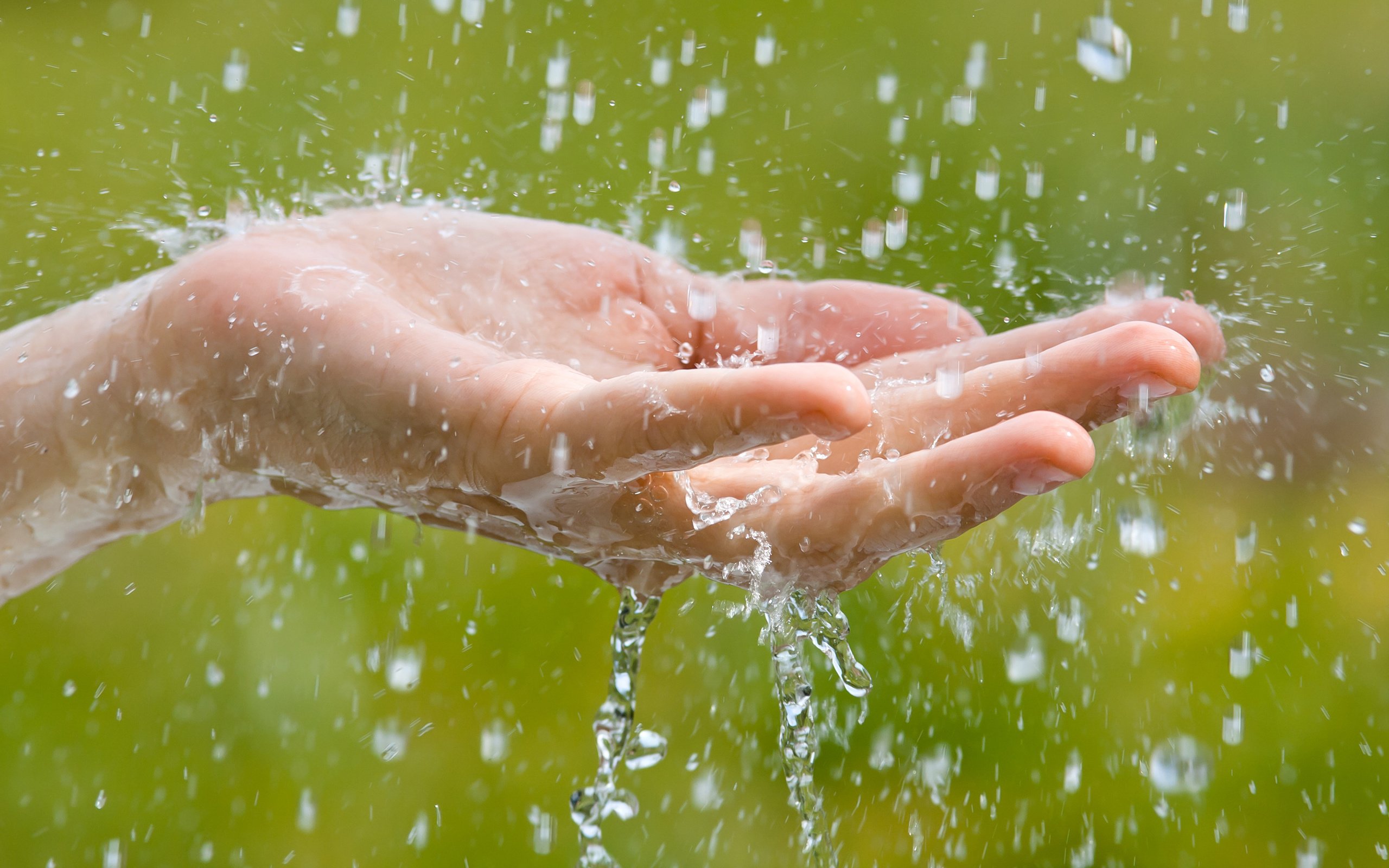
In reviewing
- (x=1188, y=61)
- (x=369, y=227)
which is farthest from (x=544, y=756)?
(x=1188, y=61)

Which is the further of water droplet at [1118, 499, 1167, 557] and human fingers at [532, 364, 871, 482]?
water droplet at [1118, 499, 1167, 557]

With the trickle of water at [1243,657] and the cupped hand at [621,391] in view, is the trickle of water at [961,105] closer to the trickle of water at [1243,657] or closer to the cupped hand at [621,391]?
the trickle of water at [1243,657]

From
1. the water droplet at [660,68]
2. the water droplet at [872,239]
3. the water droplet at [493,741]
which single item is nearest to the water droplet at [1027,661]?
the water droplet at [872,239]

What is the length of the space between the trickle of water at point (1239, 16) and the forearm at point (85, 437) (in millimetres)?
1864

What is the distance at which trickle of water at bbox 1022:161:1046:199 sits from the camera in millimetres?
2010

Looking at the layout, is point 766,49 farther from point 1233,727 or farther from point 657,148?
point 1233,727

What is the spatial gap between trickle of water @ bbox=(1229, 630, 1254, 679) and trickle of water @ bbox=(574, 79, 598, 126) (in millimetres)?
1474

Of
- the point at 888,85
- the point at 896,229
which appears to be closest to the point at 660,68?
the point at 888,85

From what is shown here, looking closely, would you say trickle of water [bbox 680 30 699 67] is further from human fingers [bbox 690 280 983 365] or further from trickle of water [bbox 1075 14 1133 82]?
human fingers [bbox 690 280 983 365]

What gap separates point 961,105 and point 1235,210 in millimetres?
499

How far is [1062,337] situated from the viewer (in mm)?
822

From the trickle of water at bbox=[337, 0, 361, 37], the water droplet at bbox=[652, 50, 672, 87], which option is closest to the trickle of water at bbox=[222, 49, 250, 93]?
the trickle of water at bbox=[337, 0, 361, 37]

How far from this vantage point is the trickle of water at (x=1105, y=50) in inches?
80.2

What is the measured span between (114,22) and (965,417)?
1952 millimetres
